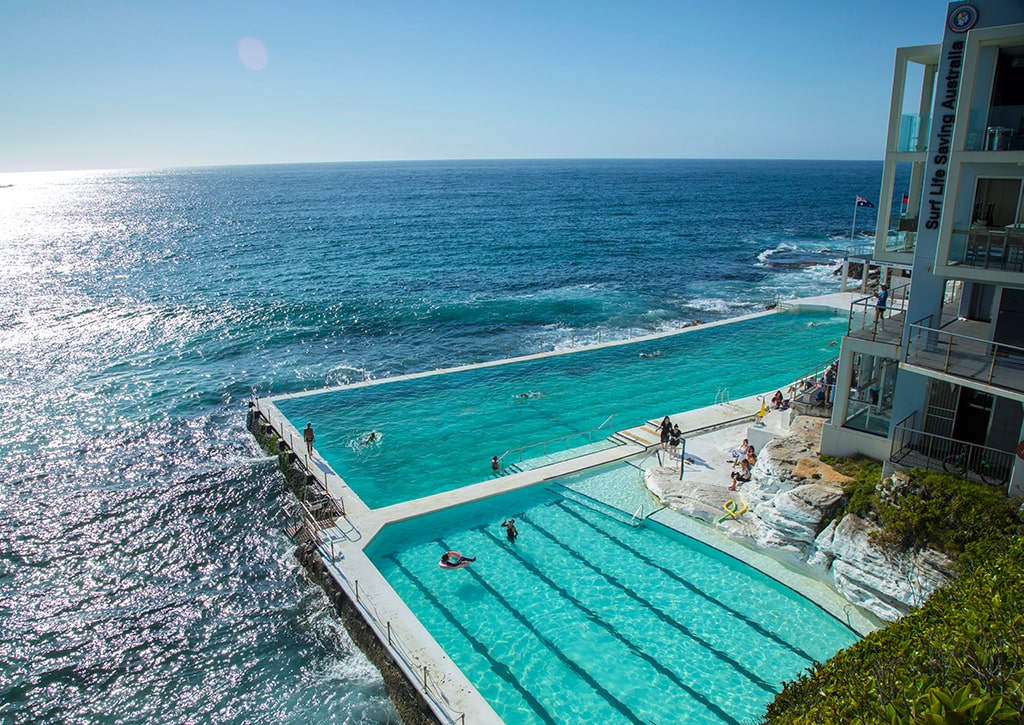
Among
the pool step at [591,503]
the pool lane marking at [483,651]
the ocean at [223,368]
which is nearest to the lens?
the pool lane marking at [483,651]

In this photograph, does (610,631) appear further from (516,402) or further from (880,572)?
(516,402)

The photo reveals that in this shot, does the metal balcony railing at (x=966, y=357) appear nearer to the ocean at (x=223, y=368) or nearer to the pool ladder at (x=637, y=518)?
the pool ladder at (x=637, y=518)

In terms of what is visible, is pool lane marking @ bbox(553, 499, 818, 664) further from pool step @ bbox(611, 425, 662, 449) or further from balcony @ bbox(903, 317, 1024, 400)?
balcony @ bbox(903, 317, 1024, 400)

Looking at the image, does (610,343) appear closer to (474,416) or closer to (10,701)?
(474,416)

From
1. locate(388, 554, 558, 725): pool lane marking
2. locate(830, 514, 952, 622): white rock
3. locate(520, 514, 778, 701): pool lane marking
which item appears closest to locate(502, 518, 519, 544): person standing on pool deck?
locate(520, 514, 778, 701): pool lane marking

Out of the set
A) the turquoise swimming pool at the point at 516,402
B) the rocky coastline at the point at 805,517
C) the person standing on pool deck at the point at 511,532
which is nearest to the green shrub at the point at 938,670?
the rocky coastline at the point at 805,517

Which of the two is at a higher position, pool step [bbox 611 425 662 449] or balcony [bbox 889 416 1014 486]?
balcony [bbox 889 416 1014 486]

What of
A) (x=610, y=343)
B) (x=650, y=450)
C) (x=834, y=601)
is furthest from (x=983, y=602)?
(x=610, y=343)
